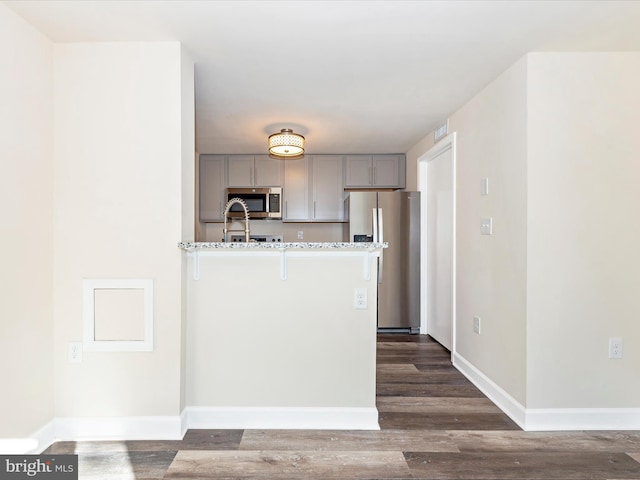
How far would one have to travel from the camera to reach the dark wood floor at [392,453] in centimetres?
174

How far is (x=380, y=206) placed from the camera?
425cm

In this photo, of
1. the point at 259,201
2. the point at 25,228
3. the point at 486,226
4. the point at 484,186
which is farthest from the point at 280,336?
the point at 259,201

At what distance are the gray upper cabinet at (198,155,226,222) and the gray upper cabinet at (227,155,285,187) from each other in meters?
0.12

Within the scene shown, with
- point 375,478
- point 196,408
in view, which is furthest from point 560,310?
point 196,408

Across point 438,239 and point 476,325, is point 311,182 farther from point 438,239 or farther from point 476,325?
point 476,325

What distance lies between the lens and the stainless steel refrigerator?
13.8 feet

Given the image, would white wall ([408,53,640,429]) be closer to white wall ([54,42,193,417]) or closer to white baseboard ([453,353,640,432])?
white baseboard ([453,353,640,432])

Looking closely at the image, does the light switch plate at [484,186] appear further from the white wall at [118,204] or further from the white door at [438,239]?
the white wall at [118,204]

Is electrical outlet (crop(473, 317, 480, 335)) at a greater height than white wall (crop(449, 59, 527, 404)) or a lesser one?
lesser

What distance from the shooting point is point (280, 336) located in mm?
2178

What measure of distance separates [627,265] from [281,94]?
2630 millimetres

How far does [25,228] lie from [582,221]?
125 inches

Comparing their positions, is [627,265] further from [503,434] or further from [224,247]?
[224,247]

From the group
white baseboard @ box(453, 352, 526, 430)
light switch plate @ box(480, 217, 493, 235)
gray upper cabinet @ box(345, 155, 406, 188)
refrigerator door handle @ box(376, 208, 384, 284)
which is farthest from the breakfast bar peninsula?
gray upper cabinet @ box(345, 155, 406, 188)
